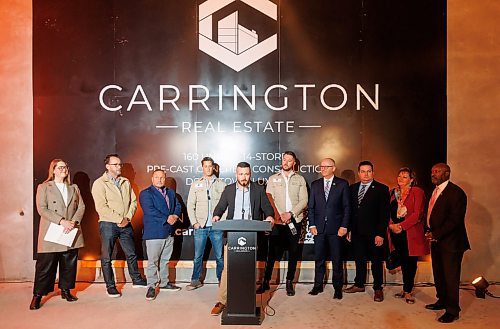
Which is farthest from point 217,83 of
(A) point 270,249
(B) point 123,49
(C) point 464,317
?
(C) point 464,317

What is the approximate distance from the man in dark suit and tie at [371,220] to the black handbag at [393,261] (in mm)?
319

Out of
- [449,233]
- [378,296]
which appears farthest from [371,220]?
[449,233]

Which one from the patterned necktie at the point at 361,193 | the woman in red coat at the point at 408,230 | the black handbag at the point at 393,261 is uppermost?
the patterned necktie at the point at 361,193

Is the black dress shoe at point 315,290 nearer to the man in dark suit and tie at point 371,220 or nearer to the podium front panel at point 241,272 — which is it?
the man in dark suit and tie at point 371,220

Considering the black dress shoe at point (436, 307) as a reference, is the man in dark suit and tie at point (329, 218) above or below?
above

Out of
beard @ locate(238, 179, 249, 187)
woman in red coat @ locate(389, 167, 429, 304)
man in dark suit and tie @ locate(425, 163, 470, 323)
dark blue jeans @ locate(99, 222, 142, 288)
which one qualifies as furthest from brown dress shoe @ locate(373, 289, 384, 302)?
A: dark blue jeans @ locate(99, 222, 142, 288)

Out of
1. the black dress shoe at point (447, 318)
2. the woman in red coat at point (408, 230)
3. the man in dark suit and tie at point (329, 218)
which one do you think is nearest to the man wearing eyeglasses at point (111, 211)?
the man in dark suit and tie at point (329, 218)

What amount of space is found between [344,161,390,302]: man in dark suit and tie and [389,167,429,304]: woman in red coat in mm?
166

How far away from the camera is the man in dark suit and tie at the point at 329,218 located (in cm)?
597

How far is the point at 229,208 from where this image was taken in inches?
223

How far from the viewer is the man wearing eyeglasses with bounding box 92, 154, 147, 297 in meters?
6.04

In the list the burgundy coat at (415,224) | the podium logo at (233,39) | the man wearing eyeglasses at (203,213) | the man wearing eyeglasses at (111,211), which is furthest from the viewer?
the podium logo at (233,39)

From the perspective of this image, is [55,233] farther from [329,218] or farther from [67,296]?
[329,218]

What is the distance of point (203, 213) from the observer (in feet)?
21.2
